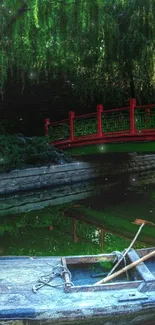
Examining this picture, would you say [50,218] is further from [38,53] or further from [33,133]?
[33,133]

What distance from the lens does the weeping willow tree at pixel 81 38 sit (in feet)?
31.8

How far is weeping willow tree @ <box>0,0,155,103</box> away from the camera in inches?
382

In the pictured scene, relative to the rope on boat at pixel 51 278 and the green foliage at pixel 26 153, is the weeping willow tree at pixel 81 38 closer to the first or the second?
the green foliage at pixel 26 153

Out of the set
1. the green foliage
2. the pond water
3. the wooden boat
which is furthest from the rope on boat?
the green foliage

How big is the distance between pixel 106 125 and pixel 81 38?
8.08ft

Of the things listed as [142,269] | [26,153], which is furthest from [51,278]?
[26,153]

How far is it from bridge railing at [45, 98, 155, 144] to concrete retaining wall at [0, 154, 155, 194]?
0.98 metres

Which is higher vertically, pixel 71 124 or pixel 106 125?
pixel 71 124

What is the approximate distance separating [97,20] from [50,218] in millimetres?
4950

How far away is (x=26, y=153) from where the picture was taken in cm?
1153

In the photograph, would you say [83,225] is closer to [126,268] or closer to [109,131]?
[126,268]

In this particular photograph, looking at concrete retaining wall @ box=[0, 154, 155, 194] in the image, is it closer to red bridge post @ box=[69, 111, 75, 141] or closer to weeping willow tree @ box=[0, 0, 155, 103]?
red bridge post @ box=[69, 111, 75, 141]

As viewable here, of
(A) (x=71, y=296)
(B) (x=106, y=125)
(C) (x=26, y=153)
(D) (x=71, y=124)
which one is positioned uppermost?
(D) (x=71, y=124)

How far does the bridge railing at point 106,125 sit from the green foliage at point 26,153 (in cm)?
72
